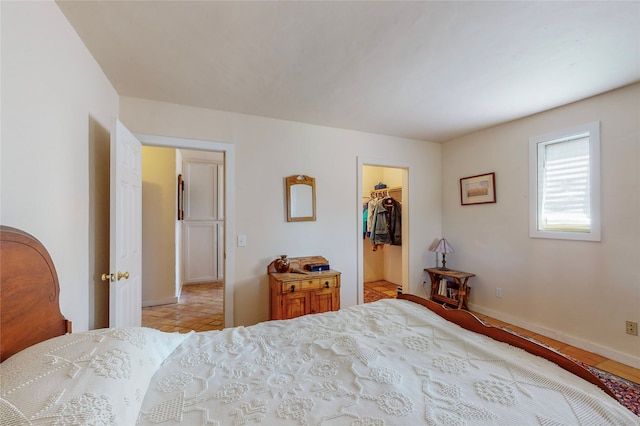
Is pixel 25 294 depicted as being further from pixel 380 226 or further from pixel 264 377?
pixel 380 226

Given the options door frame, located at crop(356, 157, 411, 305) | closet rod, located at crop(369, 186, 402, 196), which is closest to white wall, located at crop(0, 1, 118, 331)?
door frame, located at crop(356, 157, 411, 305)

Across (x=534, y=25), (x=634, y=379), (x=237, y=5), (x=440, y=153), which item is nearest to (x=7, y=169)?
(x=237, y=5)

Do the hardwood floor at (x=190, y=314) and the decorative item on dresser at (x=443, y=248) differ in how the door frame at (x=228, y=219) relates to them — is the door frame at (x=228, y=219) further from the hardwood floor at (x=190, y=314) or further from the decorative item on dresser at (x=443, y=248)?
the decorative item on dresser at (x=443, y=248)

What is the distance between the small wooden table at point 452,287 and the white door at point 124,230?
136 inches

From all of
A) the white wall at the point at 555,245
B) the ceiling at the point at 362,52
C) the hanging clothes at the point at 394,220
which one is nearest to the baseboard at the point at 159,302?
the ceiling at the point at 362,52

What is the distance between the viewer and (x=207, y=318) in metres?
3.32

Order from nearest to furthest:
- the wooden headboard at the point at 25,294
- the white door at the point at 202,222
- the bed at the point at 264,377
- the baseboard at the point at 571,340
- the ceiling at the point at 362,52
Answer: the bed at the point at 264,377, the wooden headboard at the point at 25,294, the ceiling at the point at 362,52, the baseboard at the point at 571,340, the white door at the point at 202,222

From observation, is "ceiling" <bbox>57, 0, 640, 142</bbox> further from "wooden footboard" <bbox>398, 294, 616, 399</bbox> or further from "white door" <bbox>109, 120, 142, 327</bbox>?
"wooden footboard" <bbox>398, 294, 616, 399</bbox>

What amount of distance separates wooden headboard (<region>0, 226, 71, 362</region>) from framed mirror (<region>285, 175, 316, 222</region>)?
207 cm

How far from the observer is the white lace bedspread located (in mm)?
856

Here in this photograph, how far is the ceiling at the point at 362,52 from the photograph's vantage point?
55.9 inches

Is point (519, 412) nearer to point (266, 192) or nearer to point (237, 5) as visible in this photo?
point (237, 5)

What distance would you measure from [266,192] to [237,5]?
70.5 inches

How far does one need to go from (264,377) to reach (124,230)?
5.20 feet
